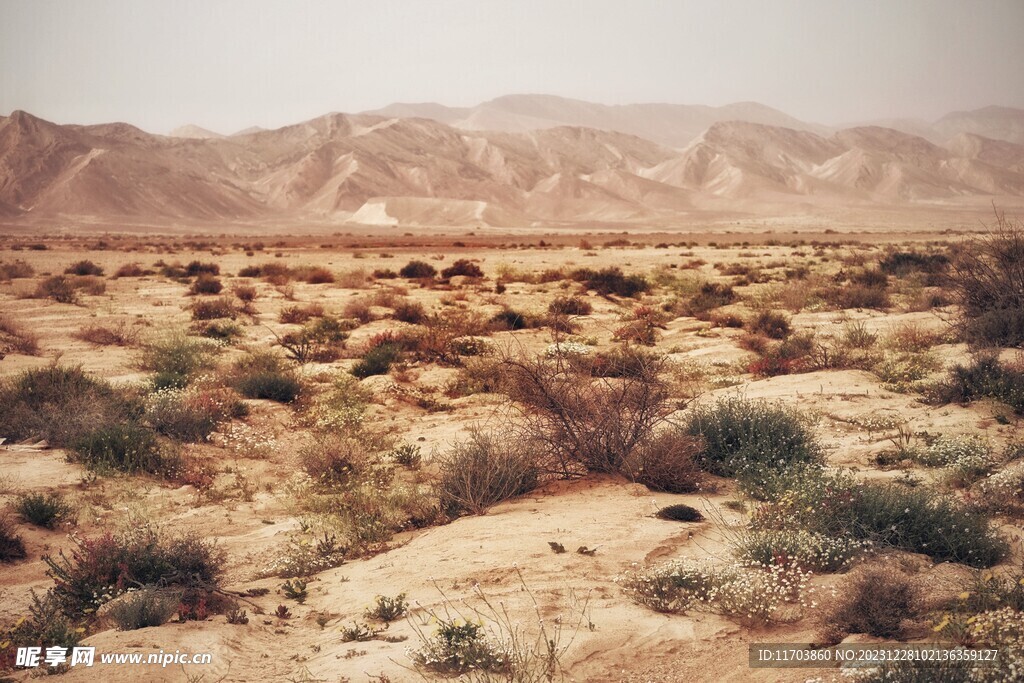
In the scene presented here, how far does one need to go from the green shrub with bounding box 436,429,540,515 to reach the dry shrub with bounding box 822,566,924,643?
316 centimetres

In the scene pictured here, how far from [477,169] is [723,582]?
126871 mm

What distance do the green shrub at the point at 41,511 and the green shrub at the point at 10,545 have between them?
275mm

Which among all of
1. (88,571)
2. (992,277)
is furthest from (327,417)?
(992,277)

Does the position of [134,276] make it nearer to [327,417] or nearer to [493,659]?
[327,417]

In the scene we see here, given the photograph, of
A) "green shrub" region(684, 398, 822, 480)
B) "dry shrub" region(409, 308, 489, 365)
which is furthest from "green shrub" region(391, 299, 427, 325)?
"green shrub" region(684, 398, 822, 480)

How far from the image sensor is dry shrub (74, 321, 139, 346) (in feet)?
46.6

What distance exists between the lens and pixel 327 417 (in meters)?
10.0

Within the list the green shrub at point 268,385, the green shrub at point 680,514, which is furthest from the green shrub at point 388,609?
the green shrub at point 268,385

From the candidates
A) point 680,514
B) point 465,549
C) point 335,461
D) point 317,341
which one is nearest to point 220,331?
point 317,341

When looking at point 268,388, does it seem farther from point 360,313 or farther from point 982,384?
point 982,384

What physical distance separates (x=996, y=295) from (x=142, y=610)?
41.0ft

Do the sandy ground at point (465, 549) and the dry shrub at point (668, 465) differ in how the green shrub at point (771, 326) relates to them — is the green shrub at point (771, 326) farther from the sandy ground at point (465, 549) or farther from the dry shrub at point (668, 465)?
the dry shrub at point (668, 465)

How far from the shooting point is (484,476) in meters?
6.81

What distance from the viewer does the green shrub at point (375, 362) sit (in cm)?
1241
